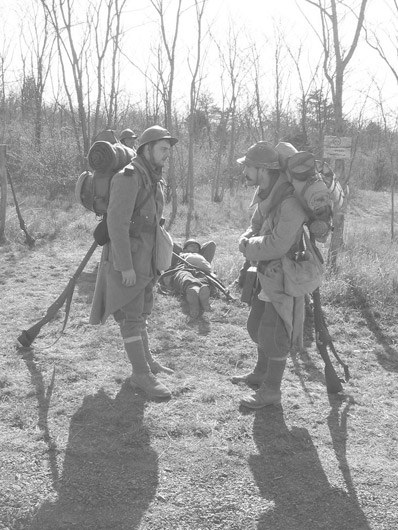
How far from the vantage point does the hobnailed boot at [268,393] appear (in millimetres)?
3166

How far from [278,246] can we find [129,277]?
0.86m

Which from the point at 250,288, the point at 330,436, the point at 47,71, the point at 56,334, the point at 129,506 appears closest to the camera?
the point at 129,506

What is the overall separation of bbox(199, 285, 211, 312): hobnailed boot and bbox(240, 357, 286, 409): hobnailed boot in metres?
1.93

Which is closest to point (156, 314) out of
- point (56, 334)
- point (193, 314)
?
point (193, 314)

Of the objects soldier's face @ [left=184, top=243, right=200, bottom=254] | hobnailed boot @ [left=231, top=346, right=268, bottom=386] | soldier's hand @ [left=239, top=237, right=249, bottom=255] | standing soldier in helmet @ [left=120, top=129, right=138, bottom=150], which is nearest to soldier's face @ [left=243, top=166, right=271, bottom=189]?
soldier's hand @ [left=239, top=237, right=249, bottom=255]

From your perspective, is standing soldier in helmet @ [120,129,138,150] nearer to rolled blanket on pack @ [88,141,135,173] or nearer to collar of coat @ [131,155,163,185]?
rolled blanket on pack @ [88,141,135,173]

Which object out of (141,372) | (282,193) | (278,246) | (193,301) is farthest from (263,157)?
(193,301)

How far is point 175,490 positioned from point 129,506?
0.24 m

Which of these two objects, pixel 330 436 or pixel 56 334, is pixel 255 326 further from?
pixel 56 334

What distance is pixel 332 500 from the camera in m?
2.43

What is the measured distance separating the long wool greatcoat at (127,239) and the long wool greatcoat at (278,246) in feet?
2.02

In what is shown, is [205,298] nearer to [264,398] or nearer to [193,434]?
[264,398]

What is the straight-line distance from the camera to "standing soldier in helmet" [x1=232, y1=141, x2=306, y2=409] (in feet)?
9.37

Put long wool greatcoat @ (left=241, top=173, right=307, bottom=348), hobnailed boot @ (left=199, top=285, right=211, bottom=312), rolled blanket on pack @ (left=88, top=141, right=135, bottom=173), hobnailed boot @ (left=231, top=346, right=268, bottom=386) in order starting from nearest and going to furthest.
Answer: long wool greatcoat @ (left=241, top=173, right=307, bottom=348), rolled blanket on pack @ (left=88, top=141, right=135, bottom=173), hobnailed boot @ (left=231, top=346, right=268, bottom=386), hobnailed boot @ (left=199, top=285, right=211, bottom=312)
